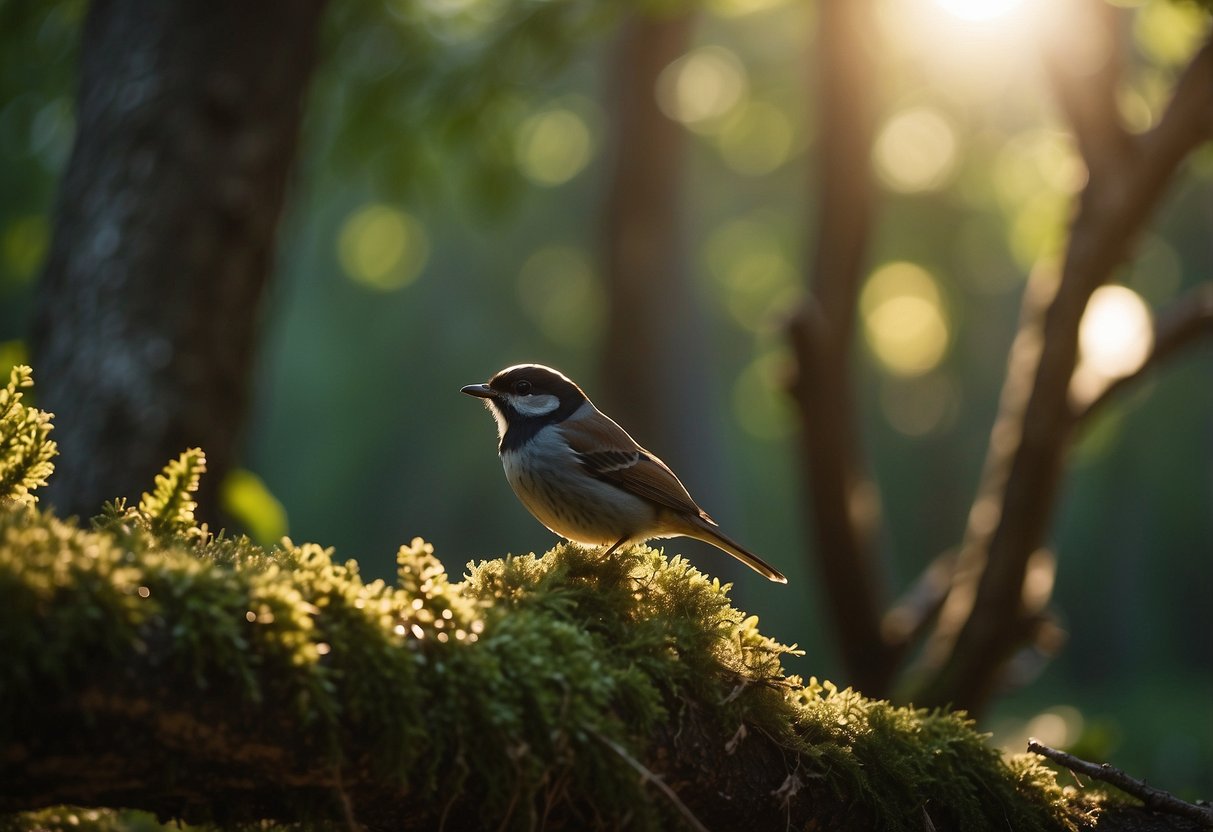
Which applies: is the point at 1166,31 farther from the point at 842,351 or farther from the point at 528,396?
the point at 528,396

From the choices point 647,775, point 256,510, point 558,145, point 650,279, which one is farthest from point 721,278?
point 647,775

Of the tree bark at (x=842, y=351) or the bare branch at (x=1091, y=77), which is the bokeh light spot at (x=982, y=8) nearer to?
the bare branch at (x=1091, y=77)

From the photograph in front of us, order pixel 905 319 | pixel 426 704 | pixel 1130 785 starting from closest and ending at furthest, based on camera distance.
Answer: pixel 426 704 → pixel 1130 785 → pixel 905 319

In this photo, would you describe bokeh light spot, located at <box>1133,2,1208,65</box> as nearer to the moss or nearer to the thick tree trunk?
the thick tree trunk

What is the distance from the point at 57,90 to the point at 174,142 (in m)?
5.06

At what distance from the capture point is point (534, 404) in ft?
15.5

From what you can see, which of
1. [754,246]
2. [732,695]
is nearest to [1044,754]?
[732,695]

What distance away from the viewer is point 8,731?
1653mm

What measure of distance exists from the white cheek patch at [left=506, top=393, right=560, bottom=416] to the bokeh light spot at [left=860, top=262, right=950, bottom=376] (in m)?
16.1

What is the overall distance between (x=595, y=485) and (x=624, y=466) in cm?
18

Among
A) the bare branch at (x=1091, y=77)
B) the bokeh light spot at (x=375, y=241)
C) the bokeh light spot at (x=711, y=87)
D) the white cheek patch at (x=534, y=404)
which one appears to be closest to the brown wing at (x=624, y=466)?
the white cheek patch at (x=534, y=404)

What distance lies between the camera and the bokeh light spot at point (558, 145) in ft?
64.7

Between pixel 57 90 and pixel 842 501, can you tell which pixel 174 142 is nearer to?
pixel 842 501

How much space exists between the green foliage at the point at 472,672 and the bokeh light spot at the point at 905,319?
708 inches
